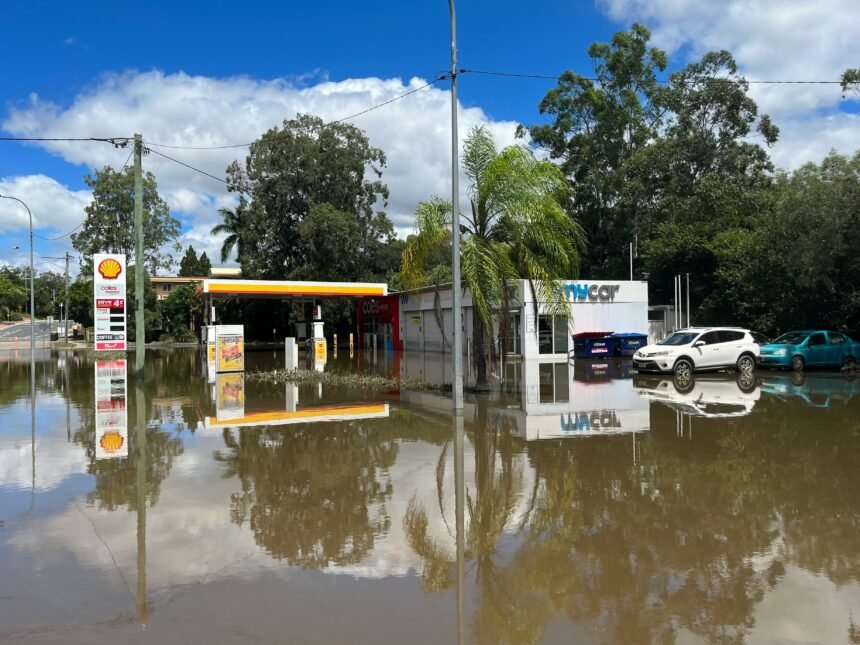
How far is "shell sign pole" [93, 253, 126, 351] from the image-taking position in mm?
28141

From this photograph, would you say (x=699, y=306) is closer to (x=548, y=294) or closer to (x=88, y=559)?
(x=548, y=294)

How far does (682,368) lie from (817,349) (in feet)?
19.8

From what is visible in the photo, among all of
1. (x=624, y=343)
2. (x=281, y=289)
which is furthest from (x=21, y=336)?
(x=624, y=343)

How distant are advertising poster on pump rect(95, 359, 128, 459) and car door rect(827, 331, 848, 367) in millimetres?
22762

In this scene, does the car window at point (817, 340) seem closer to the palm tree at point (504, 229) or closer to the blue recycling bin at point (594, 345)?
the blue recycling bin at point (594, 345)

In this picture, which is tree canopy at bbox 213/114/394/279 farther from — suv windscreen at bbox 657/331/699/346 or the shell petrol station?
suv windscreen at bbox 657/331/699/346

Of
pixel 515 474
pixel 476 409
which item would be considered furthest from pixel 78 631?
Result: pixel 476 409

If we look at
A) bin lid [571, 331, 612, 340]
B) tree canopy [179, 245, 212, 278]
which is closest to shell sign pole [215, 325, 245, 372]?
bin lid [571, 331, 612, 340]

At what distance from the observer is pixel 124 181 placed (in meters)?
60.3

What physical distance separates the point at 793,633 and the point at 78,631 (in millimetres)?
4581

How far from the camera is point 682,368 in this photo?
21281mm

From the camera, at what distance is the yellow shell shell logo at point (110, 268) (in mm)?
28328

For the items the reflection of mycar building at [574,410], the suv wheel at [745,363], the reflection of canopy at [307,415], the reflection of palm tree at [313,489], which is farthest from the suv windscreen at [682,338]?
the reflection of palm tree at [313,489]

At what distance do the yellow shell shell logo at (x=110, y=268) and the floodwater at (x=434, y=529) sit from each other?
1639 centimetres
